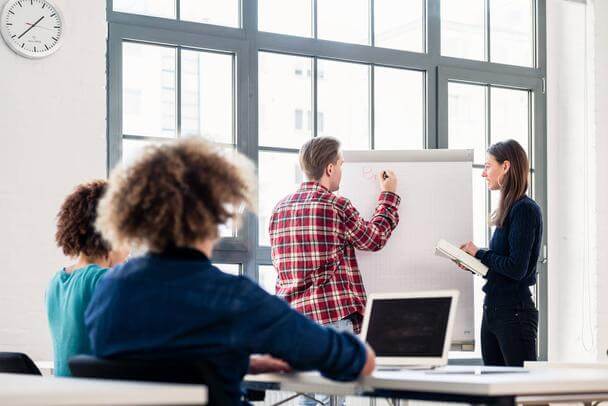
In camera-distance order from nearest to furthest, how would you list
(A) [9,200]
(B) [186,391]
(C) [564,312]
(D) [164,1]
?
(B) [186,391] < (A) [9,200] < (D) [164,1] < (C) [564,312]

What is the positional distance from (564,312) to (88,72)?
325cm

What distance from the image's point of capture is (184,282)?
72.0 inches

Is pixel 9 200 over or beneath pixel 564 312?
over

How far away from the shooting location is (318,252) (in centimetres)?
397

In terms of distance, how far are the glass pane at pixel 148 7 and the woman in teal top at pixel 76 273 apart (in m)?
2.37

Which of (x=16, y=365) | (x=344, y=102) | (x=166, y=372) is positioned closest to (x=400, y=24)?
(x=344, y=102)

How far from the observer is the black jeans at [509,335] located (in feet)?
12.6

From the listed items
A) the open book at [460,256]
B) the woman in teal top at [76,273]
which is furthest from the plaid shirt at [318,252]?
the woman in teal top at [76,273]

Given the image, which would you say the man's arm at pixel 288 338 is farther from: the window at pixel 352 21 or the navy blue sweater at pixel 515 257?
the window at pixel 352 21

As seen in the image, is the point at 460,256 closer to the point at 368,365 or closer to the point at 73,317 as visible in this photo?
the point at 73,317

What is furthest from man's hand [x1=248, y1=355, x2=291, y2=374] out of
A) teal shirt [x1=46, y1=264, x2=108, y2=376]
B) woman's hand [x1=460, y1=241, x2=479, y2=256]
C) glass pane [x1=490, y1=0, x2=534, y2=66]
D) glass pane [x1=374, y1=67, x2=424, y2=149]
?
glass pane [x1=490, y1=0, x2=534, y2=66]

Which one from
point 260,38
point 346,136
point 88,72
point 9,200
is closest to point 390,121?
point 346,136

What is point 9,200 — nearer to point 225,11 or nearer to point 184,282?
point 225,11

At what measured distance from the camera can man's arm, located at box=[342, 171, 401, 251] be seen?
4.06m
